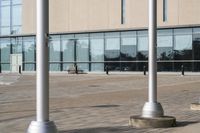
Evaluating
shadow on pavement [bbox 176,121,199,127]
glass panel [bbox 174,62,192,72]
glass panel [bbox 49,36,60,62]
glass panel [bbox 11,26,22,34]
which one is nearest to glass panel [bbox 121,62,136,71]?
glass panel [bbox 174,62,192,72]

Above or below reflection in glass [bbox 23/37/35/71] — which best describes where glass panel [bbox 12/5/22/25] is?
above

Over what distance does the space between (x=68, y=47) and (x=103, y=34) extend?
5267mm

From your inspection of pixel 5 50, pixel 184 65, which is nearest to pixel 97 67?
pixel 184 65

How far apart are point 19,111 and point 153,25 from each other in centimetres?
554

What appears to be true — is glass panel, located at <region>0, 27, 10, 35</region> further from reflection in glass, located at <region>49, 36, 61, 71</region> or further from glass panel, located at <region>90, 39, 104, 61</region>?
glass panel, located at <region>90, 39, 104, 61</region>

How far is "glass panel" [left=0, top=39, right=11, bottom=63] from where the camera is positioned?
207ft

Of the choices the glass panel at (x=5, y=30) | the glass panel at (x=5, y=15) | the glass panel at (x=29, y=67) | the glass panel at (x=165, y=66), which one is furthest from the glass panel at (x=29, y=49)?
the glass panel at (x=165, y=66)

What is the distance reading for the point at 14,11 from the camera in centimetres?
6284

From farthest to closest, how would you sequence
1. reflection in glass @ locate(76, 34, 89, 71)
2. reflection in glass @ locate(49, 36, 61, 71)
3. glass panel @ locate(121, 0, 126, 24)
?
1. reflection in glass @ locate(49, 36, 61, 71)
2. reflection in glass @ locate(76, 34, 89, 71)
3. glass panel @ locate(121, 0, 126, 24)

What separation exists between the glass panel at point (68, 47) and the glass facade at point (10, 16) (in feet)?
23.0

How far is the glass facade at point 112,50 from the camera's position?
164 feet

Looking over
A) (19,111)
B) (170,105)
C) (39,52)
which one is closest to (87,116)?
(19,111)

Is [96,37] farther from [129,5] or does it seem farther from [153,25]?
[153,25]

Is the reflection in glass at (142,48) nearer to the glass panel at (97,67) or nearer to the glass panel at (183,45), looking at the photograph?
the glass panel at (183,45)
